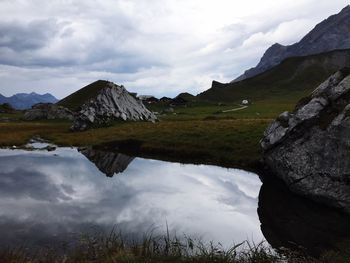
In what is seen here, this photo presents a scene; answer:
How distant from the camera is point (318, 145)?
31250 millimetres

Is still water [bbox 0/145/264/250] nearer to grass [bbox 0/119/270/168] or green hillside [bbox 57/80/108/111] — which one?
grass [bbox 0/119/270/168]

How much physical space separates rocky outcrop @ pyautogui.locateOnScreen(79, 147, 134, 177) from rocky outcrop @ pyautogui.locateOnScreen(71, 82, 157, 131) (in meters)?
21.1

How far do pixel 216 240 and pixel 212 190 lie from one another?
524 inches

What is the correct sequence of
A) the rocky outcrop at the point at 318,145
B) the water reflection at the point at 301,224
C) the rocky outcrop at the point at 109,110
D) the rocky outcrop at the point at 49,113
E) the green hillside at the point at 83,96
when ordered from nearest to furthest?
the water reflection at the point at 301,224, the rocky outcrop at the point at 318,145, the rocky outcrop at the point at 109,110, the rocky outcrop at the point at 49,113, the green hillside at the point at 83,96

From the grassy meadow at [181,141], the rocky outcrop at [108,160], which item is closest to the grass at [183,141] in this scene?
the grassy meadow at [181,141]

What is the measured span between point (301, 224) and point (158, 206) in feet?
34.3

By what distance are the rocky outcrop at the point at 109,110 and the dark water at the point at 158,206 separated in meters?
34.9

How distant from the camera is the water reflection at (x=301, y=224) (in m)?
22.2

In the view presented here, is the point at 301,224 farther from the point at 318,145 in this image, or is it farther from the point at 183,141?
the point at 183,141

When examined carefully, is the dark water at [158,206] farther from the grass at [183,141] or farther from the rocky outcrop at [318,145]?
the grass at [183,141]

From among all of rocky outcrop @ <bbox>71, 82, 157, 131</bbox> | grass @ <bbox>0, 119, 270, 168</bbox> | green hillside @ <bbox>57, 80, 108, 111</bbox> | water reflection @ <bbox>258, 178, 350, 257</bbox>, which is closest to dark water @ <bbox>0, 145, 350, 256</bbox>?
water reflection @ <bbox>258, 178, 350, 257</bbox>

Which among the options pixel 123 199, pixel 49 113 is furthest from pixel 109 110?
pixel 123 199

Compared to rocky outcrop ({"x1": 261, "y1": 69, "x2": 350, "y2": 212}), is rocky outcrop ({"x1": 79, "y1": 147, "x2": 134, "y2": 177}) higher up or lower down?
lower down

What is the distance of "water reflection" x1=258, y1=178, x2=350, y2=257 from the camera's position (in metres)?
22.2
